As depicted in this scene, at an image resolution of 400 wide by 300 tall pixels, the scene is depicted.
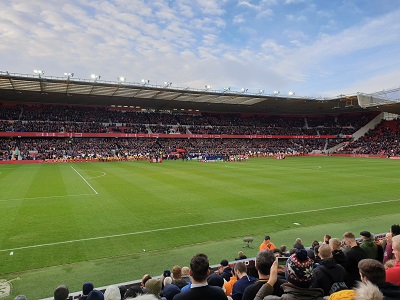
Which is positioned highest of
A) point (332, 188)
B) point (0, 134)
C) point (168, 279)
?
point (0, 134)

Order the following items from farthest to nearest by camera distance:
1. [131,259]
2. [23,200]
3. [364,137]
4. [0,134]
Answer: [364,137] → [0,134] → [23,200] → [131,259]

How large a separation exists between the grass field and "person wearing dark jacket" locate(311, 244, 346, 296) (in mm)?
5156

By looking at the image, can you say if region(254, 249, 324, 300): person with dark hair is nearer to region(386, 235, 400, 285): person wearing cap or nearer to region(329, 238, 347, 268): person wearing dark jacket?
region(386, 235, 400, 285): person wearing cap

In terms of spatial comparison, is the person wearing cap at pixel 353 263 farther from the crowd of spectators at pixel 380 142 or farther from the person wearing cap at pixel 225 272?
the crowd of spectators at pixel 380 142

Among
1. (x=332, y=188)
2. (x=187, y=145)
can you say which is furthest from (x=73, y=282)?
(x=187, y=145)

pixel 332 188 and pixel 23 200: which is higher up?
pixel 23 200

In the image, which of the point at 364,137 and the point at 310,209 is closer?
the point at 310,209

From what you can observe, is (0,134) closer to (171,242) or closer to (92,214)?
(92,214)

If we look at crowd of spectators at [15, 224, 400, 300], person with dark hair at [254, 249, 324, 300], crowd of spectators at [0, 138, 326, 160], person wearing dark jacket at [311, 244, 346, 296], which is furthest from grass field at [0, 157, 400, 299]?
crowd of spectators at [0, 138, 326, 160]

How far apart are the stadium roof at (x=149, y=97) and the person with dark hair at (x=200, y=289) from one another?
45.1 m

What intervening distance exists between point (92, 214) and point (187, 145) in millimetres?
51014

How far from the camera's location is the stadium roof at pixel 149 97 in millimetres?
45562

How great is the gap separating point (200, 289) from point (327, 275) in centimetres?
206

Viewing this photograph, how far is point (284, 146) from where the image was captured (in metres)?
72.8
